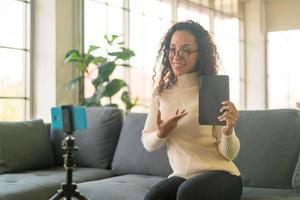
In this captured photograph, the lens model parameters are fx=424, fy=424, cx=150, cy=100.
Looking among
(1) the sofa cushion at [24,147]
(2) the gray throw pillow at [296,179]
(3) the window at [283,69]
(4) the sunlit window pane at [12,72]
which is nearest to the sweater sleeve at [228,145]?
(2) the gray throw pillow at [296,179]

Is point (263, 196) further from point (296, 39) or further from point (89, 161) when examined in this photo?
point (296, 39)

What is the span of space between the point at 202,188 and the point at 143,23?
3.93 meters

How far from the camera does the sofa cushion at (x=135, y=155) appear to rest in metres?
2.41

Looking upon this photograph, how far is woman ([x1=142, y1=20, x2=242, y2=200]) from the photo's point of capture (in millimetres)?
1535

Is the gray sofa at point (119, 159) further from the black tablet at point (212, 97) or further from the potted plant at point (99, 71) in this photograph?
the potted plant at point (99, 71)

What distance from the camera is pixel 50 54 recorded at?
379 centimetres

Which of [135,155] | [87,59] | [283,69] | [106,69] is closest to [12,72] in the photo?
[87,59]

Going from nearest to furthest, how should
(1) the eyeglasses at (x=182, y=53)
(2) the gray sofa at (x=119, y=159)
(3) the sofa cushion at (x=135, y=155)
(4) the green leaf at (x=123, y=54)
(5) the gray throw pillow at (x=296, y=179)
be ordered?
(1) the eyeglasses at (x=182, y=53) < (5) the gray throw pillow at (x=296, y=179) < (2) the gray sofa at (x=119, y=159) < (3) the sofa cushion at (x=135, y=155) < (4) the green leaf at (x=123, y=54)

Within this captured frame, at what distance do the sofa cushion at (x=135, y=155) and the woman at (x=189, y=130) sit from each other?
2.05ft

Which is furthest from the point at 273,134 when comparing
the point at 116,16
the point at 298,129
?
the point at 116,16

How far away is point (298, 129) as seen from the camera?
2059 millimetres

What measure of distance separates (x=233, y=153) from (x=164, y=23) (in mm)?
4325

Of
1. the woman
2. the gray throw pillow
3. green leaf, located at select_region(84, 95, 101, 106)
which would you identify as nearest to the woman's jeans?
the woman

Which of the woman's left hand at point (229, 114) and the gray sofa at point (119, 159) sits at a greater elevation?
the woman's left hand at point (229, 114)
